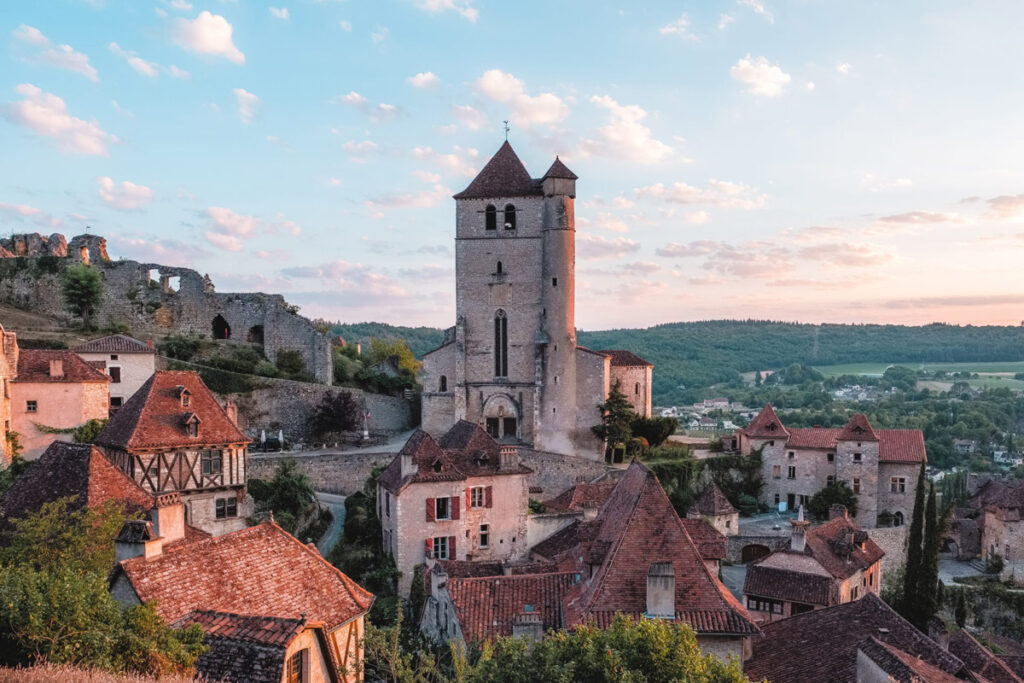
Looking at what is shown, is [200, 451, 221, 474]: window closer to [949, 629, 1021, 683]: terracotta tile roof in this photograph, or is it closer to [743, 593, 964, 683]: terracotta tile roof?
[743, 593, 964, 683]: terracotta tile roof

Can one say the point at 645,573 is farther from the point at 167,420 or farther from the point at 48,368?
the point at 48,368

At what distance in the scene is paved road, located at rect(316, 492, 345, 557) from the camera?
32688 millimetres

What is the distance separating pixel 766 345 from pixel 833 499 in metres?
124

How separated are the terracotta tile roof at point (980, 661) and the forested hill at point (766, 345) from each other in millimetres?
103390

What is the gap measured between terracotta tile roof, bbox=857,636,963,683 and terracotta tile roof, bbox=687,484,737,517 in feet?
74.4

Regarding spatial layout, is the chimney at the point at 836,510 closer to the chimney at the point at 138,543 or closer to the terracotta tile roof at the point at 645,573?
the terracotta tile roof at the point at 645,573

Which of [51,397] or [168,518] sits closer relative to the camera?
[168,518]

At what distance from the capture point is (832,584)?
30828 mm

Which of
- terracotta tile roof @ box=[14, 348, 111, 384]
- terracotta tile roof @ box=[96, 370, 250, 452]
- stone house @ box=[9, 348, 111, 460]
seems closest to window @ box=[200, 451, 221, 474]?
terracotta tile roof @ box=[96, 370, 250, 452]

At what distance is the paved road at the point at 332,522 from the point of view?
32688mm

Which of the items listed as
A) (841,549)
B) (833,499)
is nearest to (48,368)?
(841,549)

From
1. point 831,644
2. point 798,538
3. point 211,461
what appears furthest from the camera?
point 798,538

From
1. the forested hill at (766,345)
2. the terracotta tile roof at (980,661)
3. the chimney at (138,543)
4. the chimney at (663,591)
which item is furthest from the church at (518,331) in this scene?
the forested hill at (766,345)

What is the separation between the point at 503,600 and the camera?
919 inches
